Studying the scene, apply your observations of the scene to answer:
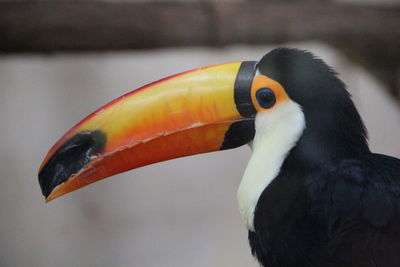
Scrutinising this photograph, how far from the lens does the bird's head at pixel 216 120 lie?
1831 millimetres

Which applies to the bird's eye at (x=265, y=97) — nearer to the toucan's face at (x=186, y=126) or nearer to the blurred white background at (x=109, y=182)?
the toucan's face at (x=186, y=126)

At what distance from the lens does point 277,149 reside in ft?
6.05

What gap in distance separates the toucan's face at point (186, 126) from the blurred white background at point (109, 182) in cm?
150

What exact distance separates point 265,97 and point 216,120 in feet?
0.48

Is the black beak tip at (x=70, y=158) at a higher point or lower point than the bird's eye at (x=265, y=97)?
lower

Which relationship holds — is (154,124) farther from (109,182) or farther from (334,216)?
(109,182)

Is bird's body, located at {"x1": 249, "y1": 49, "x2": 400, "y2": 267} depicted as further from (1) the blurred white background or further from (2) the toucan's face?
(1) the blurred white background

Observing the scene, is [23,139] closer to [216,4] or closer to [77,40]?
[77,40]

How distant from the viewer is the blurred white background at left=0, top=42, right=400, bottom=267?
3.56 metres

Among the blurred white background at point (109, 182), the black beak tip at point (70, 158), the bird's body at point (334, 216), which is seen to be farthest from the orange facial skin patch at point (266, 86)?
the blurred white background at point (109, 182)

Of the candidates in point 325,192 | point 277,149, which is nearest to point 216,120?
point 277,149

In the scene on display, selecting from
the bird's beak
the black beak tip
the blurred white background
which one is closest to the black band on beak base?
the bird's beak

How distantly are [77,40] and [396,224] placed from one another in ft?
6.05

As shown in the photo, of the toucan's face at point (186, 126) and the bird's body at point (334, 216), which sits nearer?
the bird's body at point (334, 216)
